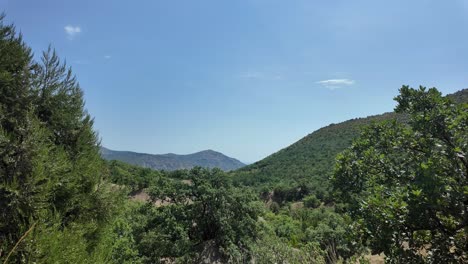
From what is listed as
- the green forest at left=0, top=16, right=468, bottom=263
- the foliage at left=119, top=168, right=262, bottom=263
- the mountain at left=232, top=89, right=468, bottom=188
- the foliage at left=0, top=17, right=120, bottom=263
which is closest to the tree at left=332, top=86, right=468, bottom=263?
the green forest at left=0, top=16, right=468, bottom=263

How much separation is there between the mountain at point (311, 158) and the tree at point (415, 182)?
41330 millimetres

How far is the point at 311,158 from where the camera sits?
6178 cm

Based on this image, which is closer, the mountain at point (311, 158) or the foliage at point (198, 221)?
the foliage at point (198, 221)

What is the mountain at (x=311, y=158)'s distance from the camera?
51.9 metres

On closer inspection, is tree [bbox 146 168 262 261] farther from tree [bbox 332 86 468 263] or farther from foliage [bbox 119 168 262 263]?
tree [bbox 332 86 468 263]

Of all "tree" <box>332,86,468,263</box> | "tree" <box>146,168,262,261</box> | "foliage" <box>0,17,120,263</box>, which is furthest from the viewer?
"tree" <box>146,168,262,261</box>

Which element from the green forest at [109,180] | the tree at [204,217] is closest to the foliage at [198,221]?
the tree at [204,217]

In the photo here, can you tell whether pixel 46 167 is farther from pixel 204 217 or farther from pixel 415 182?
pixel 204 217

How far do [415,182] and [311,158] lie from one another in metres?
59.8

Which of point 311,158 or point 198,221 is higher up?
point 311,158

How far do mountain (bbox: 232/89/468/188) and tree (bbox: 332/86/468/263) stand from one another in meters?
41.3

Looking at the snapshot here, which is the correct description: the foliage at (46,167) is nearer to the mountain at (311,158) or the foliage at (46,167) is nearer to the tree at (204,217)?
the tree at (204,217)

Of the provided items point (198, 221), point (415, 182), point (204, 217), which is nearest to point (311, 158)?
point (204, 217)

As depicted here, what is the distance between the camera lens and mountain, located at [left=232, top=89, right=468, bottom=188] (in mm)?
51897
